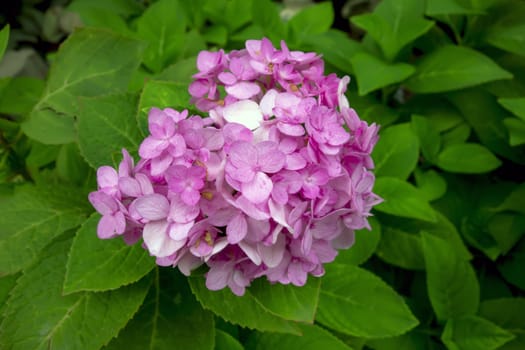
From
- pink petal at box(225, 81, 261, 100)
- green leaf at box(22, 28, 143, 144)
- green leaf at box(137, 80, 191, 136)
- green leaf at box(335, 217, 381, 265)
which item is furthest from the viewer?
green leaf at box(335, 217, 381, 265)

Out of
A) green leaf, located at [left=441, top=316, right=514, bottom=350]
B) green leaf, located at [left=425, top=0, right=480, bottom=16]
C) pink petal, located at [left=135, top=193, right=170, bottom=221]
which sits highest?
pink petal, located at [left=135, top=193, right=170, bottom=221]

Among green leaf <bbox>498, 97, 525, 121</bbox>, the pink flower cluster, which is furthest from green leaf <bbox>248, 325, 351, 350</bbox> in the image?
green leaf <bbox>498, 97, 525, 121</bbox>

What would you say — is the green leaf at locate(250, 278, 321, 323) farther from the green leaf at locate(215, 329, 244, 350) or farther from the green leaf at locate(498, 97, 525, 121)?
the green leaf at locate(498, 97, 525, 121)

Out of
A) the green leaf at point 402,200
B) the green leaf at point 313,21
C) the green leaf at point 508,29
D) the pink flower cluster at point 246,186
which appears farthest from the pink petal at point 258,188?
the green leaf at point 313,21

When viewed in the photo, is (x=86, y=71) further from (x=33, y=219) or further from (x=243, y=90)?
(x=243, y=90)

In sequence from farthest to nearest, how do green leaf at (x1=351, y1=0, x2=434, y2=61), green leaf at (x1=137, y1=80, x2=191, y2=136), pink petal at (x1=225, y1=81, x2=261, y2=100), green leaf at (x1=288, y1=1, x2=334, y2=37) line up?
green leaf at (x1=288, y1=1, x2=334, y2=37), green leaf at (x1=351, y1=0, x2=434, y2=61), green leaf at (x1=137, y1=80, x2=191, y2=136), pink petal at (x1=225, y1=81, x2=261, y2=100)

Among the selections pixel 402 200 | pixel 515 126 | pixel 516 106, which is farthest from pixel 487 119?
pixel 402 200

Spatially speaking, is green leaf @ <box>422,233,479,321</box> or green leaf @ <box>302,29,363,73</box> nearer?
green leaf @ <box>422,233,479,321</box>
